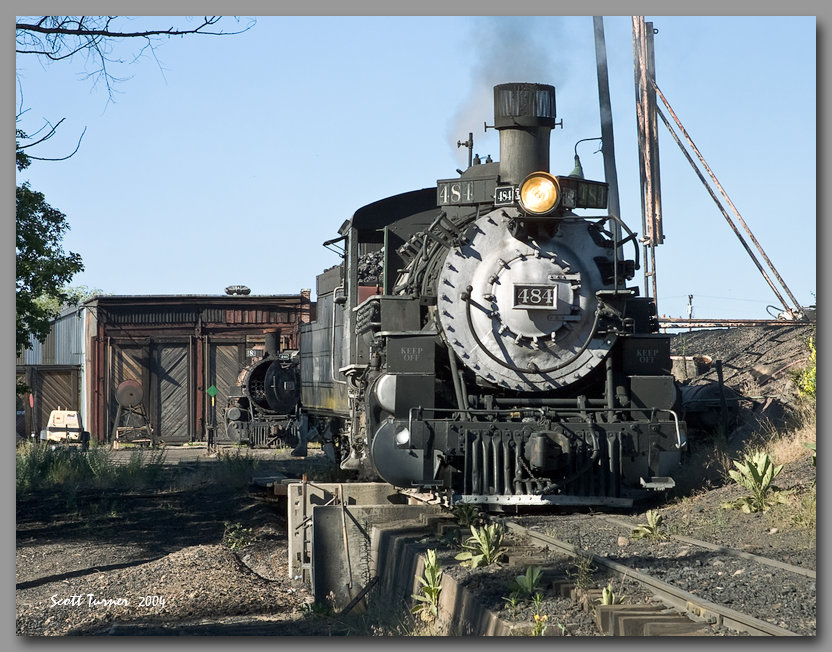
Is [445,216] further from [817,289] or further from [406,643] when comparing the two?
A: [406,643]

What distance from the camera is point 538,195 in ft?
26.6

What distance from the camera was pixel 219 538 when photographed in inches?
442

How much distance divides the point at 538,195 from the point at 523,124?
0.73m

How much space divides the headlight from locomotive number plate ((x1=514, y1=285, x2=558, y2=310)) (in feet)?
2.04

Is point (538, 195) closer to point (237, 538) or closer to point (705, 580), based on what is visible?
point (705, 580)

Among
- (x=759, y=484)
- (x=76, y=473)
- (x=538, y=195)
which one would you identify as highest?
(x=538, y=195)

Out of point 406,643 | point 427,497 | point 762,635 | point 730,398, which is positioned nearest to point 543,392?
point 427,497

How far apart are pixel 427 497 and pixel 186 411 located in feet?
69.6

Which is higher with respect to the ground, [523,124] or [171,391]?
[523,124]

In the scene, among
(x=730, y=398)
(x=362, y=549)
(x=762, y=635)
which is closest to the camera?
(x=762, y=635)

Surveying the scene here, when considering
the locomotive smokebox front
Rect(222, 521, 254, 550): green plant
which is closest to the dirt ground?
Rect(222, 521, 254, 550): green plant

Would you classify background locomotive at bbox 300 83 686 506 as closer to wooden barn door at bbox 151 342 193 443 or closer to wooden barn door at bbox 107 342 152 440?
wooden barn door at bbox 107 342 152 440

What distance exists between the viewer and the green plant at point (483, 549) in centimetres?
650

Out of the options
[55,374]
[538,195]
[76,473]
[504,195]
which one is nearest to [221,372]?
[55,374]
